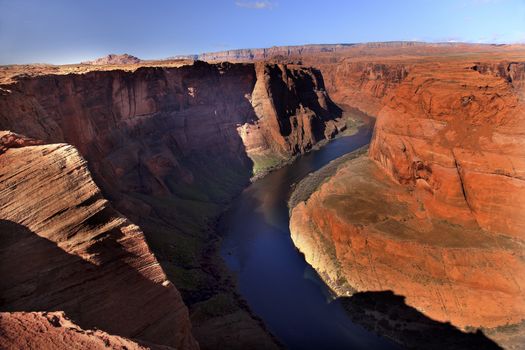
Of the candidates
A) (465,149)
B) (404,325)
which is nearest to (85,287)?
(404,325)

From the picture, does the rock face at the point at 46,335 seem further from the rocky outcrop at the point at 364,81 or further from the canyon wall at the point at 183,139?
the rocky outcrop at the point at 364,81

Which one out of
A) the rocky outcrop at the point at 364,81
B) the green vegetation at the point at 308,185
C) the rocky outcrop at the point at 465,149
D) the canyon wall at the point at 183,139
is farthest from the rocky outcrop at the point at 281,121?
the rocky outcrop at the point at 465,149

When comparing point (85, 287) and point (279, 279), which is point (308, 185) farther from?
point (85, 287)

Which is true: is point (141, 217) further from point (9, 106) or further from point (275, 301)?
point (9, 106)

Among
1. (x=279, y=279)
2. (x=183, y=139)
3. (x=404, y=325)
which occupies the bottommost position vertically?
(x=279, y=279)

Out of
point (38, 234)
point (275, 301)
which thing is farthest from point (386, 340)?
point (38, 234)

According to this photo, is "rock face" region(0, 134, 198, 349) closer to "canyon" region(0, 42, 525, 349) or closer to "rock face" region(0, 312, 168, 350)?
"canyon" region(0, 42, 525, 349)

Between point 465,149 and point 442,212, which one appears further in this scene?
point 442,212
